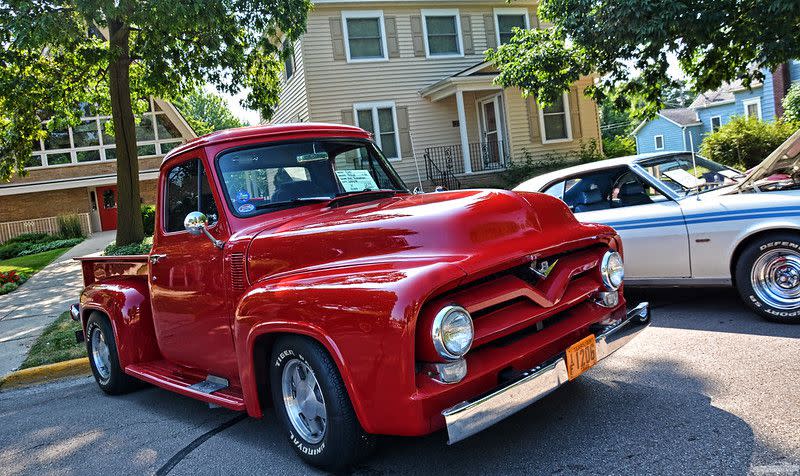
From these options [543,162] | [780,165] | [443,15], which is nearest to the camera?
[780,165]

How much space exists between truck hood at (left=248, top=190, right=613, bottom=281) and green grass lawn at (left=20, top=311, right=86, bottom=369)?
4.35 m

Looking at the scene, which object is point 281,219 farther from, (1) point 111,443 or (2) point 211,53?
(2) point 211,53

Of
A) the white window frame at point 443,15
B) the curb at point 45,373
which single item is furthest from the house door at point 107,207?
the curb at point 45,373

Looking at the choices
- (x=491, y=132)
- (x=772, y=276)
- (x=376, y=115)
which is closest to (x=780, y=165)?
(x=772, y=276)

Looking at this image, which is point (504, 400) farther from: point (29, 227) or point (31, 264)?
point (29, 227)

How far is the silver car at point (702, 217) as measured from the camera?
5234 mm

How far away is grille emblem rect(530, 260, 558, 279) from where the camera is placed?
3320mm

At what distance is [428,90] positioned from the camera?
2072 cm

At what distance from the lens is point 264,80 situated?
662 inches

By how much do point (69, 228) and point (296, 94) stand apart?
12.2 metres

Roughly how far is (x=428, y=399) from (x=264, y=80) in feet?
50.6

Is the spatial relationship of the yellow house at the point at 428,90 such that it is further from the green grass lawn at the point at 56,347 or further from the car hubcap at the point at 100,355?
the car hubcap at the point at 100,355

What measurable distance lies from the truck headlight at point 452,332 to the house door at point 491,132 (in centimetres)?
1894

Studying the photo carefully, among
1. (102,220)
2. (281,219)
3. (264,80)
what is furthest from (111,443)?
(102,220)
